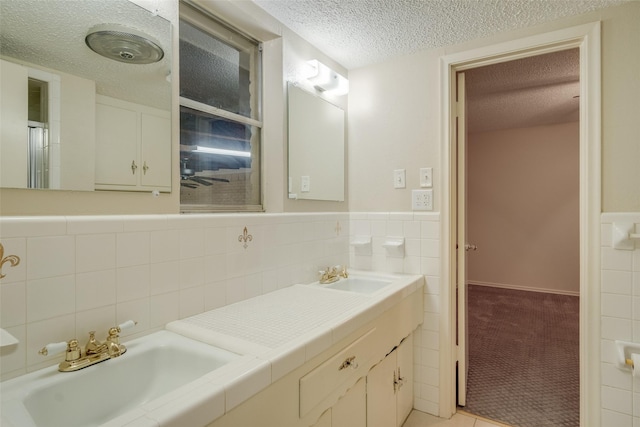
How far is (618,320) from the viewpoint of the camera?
160cm

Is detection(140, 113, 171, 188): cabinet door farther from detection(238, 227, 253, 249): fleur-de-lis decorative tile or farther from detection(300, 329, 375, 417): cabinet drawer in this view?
detection(300, 329, 375, 417): cabinet drawer

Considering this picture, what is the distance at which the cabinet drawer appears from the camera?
995 mm

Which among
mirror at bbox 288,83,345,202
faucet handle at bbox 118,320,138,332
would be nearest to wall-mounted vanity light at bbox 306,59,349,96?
mirror at bbox 288,83,345,202

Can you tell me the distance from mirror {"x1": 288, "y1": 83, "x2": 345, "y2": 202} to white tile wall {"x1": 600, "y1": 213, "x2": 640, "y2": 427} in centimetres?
143

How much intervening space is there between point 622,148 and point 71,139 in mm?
2231

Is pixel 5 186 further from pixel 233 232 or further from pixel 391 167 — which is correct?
pixel 391 167

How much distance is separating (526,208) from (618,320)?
3386 millimetres

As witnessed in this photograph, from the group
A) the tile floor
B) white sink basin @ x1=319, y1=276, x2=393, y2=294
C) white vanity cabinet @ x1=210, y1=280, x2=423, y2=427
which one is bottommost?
the tile floor

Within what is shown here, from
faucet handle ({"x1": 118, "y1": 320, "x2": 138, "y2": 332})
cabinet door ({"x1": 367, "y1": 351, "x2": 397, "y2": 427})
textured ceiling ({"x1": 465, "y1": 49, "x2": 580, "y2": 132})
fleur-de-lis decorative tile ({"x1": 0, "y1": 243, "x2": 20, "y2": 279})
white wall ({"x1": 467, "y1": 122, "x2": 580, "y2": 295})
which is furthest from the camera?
white wall ({"x1": 467, "y1": 122, "x2": 580, "y2": 295})

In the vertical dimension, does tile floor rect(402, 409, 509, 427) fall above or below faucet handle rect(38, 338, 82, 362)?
below

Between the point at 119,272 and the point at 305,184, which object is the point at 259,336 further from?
the point at 305,184

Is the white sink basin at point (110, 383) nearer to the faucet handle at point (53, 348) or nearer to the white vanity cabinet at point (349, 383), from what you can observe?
the faucet handle at point (53, 348)

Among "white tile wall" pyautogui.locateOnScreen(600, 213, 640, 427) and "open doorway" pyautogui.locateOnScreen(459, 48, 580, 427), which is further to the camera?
"open doorway" pyautogui.locateOnScreen(459, 48, 580, 427)

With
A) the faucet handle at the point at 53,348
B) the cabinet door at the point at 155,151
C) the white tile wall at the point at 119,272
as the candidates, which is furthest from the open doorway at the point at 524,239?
the faucet handle at the point at 53,348
